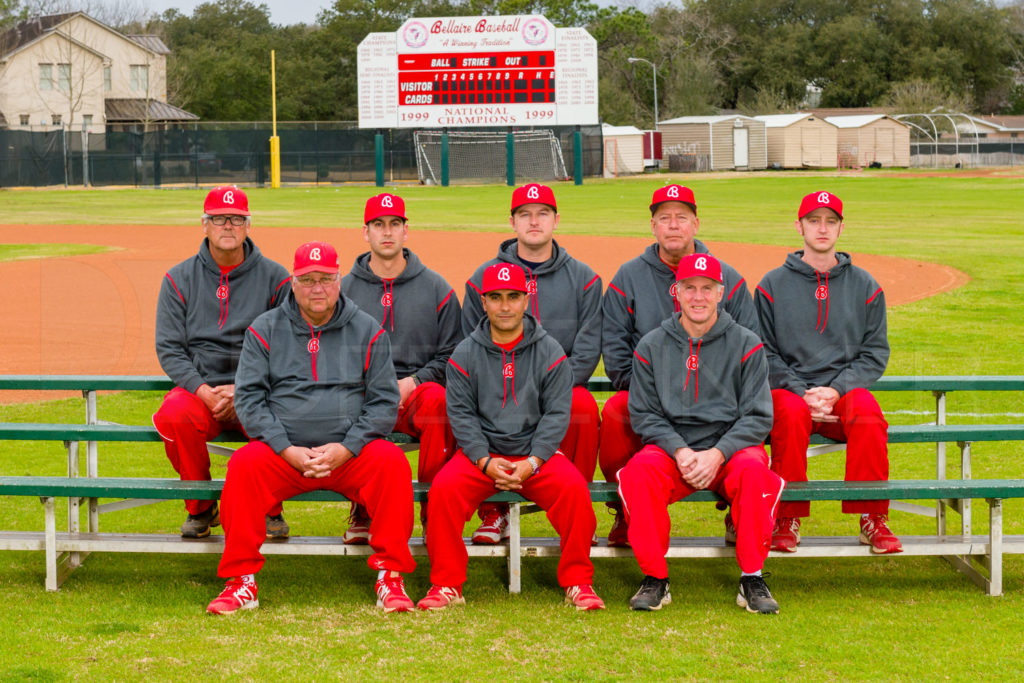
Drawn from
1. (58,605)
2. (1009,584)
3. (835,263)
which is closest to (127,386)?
(58,605)

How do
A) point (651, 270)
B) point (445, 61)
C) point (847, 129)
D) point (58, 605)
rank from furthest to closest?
point (847, 129) → point (445, 61) → point (651, 270) → point (58, 605)

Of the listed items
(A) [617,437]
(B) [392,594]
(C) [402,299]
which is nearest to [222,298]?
(C) [402,299]

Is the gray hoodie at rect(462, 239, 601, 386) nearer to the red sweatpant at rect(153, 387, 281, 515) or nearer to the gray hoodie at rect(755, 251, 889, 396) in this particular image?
the gray hoodie at rect(755, 251, 889, 396)

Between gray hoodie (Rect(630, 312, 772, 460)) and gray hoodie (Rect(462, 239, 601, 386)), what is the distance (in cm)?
54

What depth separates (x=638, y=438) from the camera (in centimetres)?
512

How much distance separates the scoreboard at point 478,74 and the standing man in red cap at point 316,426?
1556 inches

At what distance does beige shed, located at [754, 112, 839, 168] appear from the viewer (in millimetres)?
58062

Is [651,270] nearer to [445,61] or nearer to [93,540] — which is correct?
[93,540]

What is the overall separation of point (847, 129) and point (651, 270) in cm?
5614

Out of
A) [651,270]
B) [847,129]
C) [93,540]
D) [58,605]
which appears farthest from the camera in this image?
[847,129]

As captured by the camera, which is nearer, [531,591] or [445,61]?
[531,591]

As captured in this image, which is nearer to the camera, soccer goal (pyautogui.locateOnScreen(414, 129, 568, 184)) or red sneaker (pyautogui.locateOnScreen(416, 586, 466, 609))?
red sneaker (pyautogui.locateOnScreen(416, 586, 466, 609))

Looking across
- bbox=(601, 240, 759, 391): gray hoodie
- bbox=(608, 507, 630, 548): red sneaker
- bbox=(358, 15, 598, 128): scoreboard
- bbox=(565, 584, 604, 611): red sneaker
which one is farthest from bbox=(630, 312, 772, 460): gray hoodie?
bbox=(358, 15, 598, 128): scoreboard

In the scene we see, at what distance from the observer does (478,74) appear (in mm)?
43625
